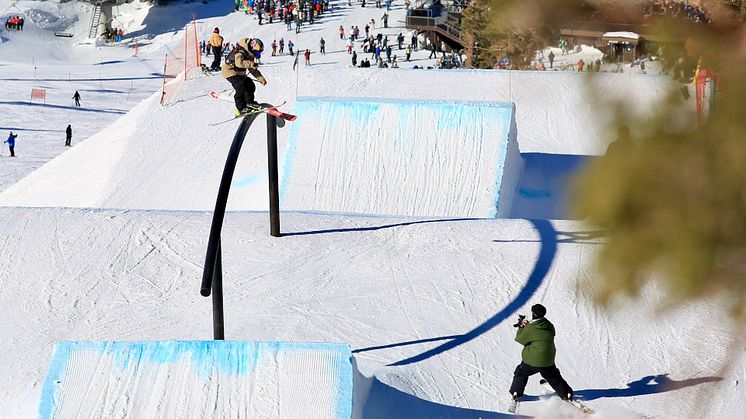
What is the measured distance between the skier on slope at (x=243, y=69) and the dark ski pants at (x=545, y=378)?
483cm

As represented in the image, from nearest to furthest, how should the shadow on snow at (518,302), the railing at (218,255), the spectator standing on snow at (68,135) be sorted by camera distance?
1. the railing at (218,255)
2. the shadow on snow at (518,302)
3. the spectator standing on snow at (68,135)

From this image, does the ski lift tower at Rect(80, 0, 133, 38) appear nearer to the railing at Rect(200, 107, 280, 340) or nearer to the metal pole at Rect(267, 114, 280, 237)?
the metal pole at Rect(267, 114, 280, 237)

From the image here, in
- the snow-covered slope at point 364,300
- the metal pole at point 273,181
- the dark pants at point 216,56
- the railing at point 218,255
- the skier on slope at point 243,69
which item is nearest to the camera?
the railing at point 218,255

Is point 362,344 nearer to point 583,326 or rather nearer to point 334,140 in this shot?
point 583,326

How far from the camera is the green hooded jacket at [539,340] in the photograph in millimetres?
8008

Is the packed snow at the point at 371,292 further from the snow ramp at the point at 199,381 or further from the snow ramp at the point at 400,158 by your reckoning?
the snow ramp at the point at 199,381

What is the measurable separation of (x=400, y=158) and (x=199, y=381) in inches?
349

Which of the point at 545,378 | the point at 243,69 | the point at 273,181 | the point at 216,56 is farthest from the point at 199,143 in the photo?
the point at 545,378

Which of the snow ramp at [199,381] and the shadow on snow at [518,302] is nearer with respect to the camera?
the snow ramp at [199,381]

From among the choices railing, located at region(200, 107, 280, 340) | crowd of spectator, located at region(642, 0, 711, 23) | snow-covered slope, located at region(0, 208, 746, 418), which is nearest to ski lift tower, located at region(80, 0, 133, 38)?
snow-covered slope, located at region(0, 208, 746, 418)

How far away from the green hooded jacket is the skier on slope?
4.83 meters

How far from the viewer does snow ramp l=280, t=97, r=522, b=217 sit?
1556 cm

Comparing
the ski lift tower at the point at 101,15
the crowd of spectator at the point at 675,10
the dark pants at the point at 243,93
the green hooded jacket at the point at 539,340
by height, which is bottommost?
the green hooded jacket at the point at 539,340

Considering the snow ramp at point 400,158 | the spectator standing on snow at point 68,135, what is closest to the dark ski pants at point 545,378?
the snow ramp at point 400,158
